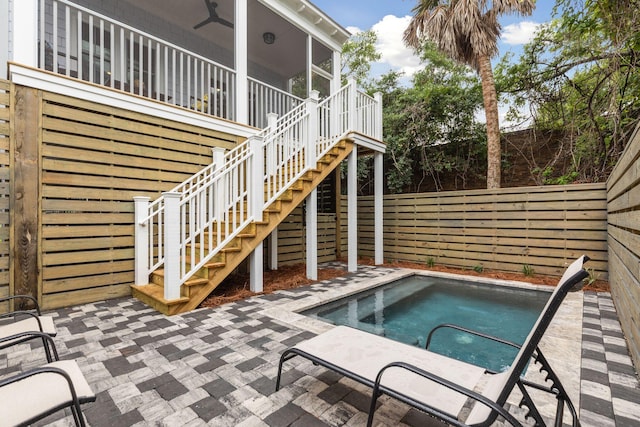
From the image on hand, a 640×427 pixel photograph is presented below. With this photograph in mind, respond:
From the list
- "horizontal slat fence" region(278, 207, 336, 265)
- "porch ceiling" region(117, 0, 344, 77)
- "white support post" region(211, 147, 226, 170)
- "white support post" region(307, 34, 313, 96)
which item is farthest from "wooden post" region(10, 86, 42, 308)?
"white support post" region(307, 34, 313, 96)

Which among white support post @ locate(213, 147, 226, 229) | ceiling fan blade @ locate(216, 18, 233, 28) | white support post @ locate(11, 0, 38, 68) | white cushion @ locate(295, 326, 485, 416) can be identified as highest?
ceiling fan blade @ locate(216, 18, 233, 28)

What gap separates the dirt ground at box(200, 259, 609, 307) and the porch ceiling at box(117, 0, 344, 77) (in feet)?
19.5

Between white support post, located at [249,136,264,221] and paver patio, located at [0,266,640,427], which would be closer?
paver patio, located at [0,266,640,427]

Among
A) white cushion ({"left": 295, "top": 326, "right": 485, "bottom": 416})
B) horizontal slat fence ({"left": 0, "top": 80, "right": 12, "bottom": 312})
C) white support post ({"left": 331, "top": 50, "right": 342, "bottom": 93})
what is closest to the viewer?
white cushion ({"left": 295, "top": 326, "right": 485, "bottom": 416})

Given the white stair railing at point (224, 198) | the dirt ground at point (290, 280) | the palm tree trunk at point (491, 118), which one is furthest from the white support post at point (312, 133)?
the palm tree trunk at point (491, 118)

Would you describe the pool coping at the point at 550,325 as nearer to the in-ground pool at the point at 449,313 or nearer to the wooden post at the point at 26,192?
the in-ground pool at the point at 449,313

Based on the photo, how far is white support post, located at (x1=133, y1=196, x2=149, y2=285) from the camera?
4527 millimetres

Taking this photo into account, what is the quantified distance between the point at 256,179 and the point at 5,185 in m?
3.07

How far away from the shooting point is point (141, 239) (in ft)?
14.9

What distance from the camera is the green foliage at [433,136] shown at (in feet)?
29.9

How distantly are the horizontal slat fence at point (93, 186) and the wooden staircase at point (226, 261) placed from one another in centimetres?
59

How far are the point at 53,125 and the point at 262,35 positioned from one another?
581 centimetres

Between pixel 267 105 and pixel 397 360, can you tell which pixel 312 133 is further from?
pixel 397 360

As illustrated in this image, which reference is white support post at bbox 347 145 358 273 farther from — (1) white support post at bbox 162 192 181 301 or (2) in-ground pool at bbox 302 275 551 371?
(1) white support post at bbox 162 192 181 301
